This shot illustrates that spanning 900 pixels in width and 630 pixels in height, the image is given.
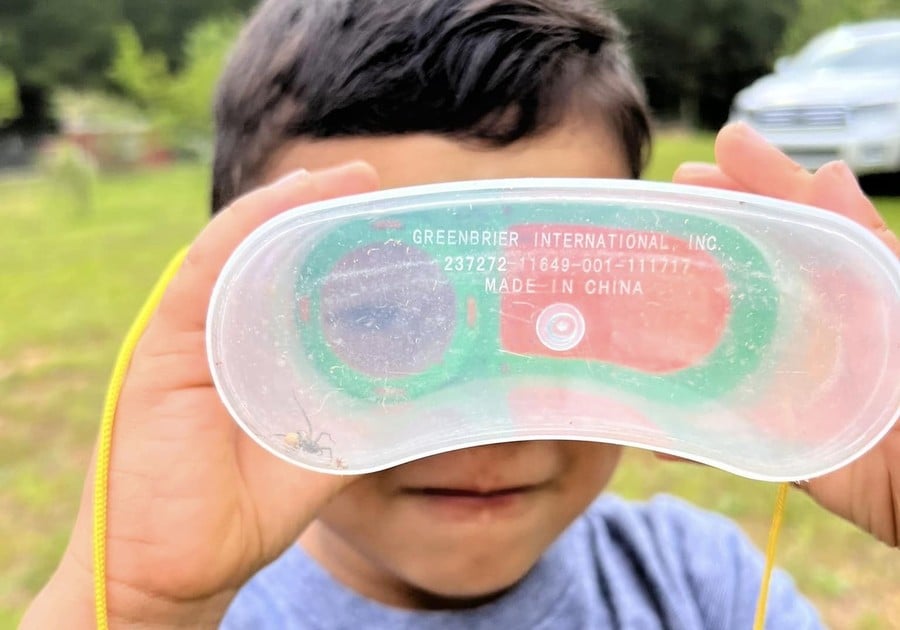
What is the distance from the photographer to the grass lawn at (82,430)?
1.52m

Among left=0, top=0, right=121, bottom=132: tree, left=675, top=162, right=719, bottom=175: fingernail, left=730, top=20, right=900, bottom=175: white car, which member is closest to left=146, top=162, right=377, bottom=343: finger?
left=675, top=162, right=719, bottom=175: fingernail

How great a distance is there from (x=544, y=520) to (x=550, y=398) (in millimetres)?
164

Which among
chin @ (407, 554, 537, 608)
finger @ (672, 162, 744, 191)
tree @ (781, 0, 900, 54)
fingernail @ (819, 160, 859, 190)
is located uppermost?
fingernail @ (819, 160, 859, 190)

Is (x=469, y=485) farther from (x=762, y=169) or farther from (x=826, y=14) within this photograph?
(x=826, y=14)

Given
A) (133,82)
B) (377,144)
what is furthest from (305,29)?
(133,82)

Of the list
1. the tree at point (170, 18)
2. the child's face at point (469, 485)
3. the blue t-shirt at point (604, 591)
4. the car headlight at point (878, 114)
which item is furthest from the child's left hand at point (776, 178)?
the tree at point (170, 18)

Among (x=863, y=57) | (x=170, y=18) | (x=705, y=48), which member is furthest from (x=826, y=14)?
(x=170, y=18)

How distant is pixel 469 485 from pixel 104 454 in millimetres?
263

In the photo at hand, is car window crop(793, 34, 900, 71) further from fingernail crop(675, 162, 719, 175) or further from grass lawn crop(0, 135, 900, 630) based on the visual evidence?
fingernail crop(675, 162, 719, 175)

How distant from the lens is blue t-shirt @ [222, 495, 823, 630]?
2.68ft

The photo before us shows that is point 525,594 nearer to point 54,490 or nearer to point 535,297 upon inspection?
point 535,297

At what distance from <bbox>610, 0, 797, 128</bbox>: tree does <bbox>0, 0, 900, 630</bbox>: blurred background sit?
0.02m

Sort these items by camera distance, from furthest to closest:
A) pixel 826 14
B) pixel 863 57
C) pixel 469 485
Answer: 1. pixel 826 14
2. pixel 863 57
3. pixel 469 485

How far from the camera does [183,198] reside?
635 centimetres
